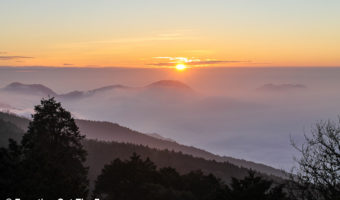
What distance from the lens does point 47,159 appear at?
40406 millimetres

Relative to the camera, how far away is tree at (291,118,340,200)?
21189 millimetres

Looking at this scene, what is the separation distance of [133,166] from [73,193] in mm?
19099

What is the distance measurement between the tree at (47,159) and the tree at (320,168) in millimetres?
16961

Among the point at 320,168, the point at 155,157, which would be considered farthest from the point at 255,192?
the point at 155,157

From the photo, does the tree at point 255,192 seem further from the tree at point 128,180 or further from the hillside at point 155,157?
the hillside at point 155,157

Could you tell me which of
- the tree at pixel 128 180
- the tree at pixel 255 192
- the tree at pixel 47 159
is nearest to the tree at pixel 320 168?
the tree at pixel 255 192

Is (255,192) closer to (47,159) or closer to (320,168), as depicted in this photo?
(320,168)

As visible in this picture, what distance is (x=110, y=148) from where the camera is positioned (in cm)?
16000

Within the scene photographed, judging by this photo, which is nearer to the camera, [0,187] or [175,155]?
[0,187]

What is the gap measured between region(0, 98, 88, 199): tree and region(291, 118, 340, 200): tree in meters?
17.0

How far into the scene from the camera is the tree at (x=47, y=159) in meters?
32.0

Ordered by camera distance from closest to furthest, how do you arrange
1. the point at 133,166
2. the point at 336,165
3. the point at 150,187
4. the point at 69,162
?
the point at 336,165, the point at 69,162, the point at 150,187, the point at 133,166

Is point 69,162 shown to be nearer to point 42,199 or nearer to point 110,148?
point 42,199

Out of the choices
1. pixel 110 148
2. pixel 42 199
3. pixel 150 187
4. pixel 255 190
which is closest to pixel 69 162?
pixel 150 187
